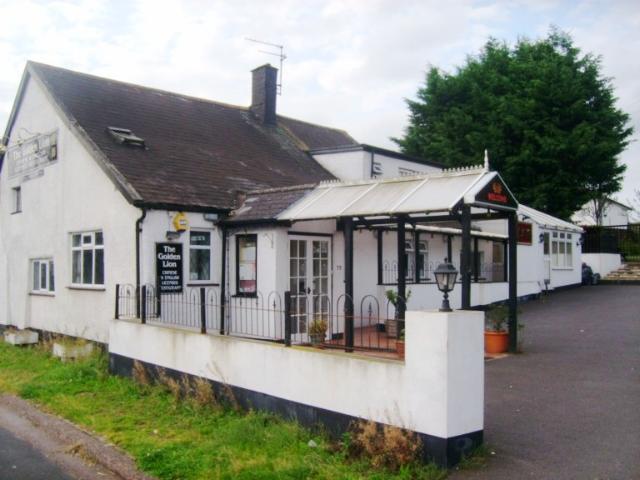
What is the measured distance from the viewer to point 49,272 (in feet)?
54.2

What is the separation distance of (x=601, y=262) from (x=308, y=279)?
20030mm

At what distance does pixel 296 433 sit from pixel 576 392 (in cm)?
421

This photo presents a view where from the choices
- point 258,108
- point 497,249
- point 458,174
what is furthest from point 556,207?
point 458,174

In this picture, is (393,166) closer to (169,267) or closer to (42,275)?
(169,267)

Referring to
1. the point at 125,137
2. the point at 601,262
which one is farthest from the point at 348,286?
the point at 601,262

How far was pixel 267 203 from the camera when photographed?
13.5m

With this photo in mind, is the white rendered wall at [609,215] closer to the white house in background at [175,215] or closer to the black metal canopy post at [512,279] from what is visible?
the white house in background at [175,215]

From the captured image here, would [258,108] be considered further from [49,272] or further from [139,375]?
[139,375]

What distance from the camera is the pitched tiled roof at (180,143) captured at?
13.8 meters

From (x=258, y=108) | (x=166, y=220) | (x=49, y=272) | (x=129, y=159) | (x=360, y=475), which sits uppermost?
(x=258, y=108)

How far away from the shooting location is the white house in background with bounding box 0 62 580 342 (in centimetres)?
1286

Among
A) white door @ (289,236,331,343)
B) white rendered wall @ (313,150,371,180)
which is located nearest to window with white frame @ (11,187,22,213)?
white rendered wall @ (313,150,371,180)

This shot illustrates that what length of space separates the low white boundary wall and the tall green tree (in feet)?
83.9

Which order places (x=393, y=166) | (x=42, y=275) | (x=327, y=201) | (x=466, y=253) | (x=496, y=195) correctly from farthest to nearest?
(x=393, y=166), (x=42, y=275), (x=327, y=201), (x=496, y=195), (x=466, y=253)
